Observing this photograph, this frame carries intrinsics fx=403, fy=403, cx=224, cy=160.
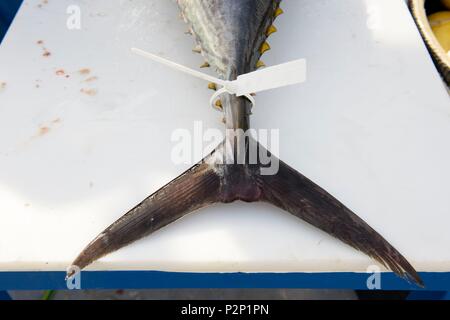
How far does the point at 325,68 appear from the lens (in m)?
1.35

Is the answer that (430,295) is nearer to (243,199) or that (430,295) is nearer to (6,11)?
(243,199)

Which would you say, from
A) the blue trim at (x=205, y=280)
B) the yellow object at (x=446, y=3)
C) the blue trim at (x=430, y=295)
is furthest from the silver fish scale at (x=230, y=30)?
the yellow object at (x=446, y=3)

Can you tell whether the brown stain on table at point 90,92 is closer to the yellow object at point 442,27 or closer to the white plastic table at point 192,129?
the white plastic table at point 192,129

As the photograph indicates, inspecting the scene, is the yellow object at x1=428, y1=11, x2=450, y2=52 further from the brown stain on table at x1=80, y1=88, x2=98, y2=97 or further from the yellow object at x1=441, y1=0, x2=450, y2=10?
the brown stain on table at x1=80, y1=88, x2=98, y2=97

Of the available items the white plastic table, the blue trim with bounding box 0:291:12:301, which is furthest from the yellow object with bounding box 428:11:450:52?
the blue trim with bounding box 0:291:12:301

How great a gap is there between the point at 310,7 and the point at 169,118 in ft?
2.54

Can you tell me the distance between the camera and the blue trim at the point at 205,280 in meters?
0.94

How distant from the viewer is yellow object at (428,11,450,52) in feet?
5.49

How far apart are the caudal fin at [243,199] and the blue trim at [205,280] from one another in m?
0.05

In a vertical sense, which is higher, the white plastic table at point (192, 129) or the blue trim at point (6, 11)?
the blue trim at point (6, 11)

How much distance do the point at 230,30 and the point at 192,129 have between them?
0.31 meters

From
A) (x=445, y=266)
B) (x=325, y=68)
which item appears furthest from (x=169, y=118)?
(x=445, y=266)

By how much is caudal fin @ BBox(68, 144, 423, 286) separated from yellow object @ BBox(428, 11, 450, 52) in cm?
110

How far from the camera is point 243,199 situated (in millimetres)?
981
